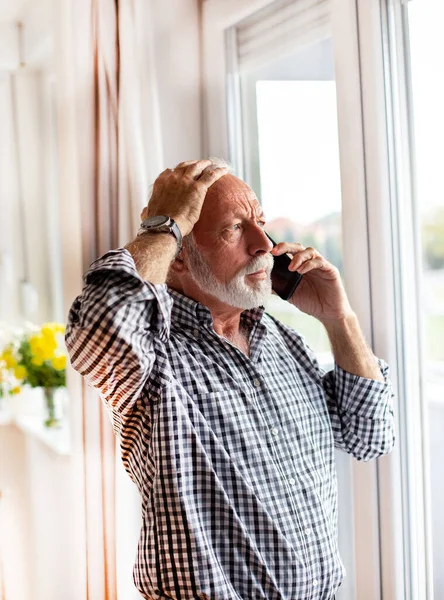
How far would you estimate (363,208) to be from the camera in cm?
168

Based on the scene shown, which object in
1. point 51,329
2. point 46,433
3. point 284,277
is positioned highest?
point 284,277

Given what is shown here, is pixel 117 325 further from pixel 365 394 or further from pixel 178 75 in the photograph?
pixel 178 75

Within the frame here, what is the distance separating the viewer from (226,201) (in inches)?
57.4

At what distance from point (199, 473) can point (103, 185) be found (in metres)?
1.02

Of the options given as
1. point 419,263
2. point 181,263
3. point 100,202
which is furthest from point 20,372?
point 419,263

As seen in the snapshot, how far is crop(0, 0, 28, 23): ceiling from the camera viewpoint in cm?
206

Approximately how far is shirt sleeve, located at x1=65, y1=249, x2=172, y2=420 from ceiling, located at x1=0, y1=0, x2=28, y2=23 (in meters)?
1.26

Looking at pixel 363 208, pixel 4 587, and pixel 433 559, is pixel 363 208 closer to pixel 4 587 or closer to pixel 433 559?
pixel 433 559

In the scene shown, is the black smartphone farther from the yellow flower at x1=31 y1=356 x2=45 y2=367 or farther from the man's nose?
the yellow flower at x1=31 y1=356 x2=45 y2=367

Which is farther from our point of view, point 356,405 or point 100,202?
point 100,202

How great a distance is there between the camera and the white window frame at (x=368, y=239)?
1634mm

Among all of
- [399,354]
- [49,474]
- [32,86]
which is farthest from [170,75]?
[49,474]

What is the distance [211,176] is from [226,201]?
3.9 inches

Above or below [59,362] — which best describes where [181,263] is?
above
